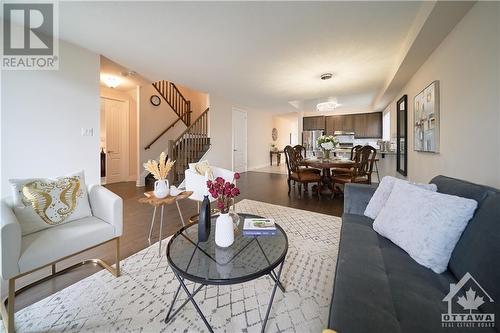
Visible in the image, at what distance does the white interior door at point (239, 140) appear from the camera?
700cm

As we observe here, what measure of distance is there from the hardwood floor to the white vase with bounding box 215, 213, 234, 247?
1.30 metres

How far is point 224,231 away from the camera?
1298 mm

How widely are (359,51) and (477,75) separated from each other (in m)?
1.68

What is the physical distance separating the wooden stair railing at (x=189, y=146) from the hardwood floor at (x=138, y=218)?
3.36 feet

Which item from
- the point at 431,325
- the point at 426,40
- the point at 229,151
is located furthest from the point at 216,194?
the point at 229,151

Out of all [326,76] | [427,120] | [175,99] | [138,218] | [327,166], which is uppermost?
[175,99]

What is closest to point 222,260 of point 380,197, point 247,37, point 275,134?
point 380,197

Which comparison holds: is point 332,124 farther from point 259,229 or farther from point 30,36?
point 30,36

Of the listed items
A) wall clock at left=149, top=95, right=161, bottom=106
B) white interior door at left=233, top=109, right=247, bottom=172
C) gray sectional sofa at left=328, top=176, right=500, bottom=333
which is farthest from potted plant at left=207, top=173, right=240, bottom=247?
white interior door at left=233, top=109, right=247, bottom=172

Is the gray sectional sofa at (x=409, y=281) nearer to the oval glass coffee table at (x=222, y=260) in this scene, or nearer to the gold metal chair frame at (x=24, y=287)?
the oval glass coffee table at (x=222, y=260)

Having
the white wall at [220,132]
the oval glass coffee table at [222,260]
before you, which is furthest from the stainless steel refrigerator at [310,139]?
the oval glass coffee table at [222,260]

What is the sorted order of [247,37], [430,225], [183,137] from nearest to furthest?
[430,225]
[247,37]
[183,137]

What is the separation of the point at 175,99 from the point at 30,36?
402 centimetres

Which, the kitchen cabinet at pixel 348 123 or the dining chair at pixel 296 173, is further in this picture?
the kitchen cabinet at pixel 348 123
